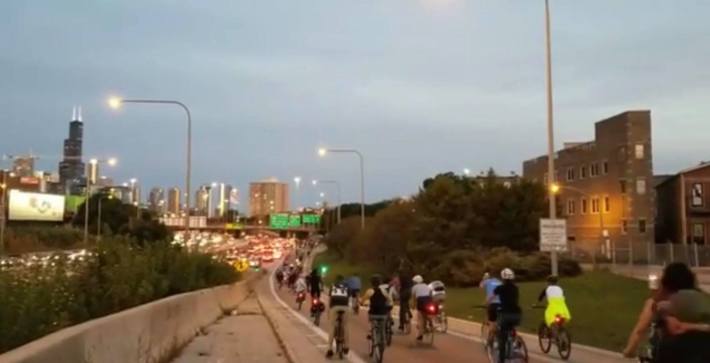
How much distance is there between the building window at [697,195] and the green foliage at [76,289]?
203ft

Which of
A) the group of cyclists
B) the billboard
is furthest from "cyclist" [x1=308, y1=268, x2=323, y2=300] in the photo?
the billboard

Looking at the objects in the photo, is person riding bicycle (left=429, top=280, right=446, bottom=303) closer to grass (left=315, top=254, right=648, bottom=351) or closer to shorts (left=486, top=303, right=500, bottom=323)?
grass (left=315, top=254, right=648, bottom=351)

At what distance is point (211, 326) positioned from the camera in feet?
85.6

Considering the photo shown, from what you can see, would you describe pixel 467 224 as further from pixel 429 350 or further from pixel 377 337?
pixel 377 337

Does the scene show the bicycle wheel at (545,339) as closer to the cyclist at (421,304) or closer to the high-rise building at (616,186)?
the cyclist at (421,304)

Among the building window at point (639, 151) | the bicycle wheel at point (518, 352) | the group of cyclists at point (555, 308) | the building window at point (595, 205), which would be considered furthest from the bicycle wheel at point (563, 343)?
the building window at point (595, 205)

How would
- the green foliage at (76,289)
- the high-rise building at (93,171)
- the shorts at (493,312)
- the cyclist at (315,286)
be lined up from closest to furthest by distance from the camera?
1. the green foliage at (76,289)
2. the shorts at (493,312)
3. the cyclist at (315,286)
4. the high-rise building at (93,171)

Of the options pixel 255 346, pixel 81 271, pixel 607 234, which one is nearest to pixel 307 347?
pixel 255 346

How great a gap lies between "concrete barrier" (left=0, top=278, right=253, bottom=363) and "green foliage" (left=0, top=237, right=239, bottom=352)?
560 mm

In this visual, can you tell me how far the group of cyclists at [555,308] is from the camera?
6.04 metres

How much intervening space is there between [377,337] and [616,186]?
66856 mm

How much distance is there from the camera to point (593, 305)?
31250 mm

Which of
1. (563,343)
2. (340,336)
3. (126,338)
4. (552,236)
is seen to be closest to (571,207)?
(552,236)

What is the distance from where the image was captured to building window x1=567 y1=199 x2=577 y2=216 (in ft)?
289
